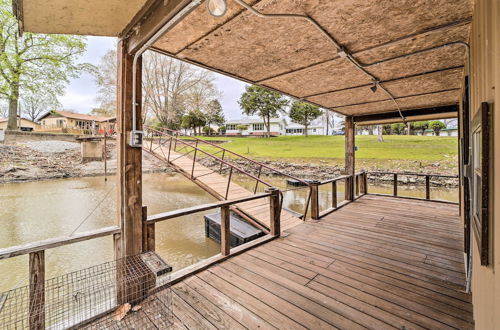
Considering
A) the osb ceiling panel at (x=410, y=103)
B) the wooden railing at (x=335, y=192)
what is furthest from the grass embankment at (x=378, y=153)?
the osb ceiling panel at (x=410, y=103)

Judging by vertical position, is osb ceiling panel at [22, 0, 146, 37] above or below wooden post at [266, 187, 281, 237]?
above

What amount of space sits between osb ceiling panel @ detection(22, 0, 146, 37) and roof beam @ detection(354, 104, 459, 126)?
17.8 feet

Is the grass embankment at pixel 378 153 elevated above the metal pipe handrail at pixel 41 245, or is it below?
above

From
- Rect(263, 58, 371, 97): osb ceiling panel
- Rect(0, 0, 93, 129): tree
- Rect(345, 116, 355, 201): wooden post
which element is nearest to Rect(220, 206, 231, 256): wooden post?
Rect(263, 58, 371, 97): osb ceiling panel

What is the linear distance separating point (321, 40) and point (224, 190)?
396cm

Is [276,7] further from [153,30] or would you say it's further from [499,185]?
[499,185]

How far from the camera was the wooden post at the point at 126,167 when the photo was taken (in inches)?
80.1

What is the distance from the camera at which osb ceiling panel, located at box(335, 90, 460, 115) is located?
3.83m

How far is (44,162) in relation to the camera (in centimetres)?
1414

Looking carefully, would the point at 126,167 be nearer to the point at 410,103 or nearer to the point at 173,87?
the point at 410,103

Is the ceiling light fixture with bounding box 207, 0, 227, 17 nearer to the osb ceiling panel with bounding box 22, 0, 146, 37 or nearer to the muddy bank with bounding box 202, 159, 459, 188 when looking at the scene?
the osb ceiling panel with bounding box 22, 0, 146, 37

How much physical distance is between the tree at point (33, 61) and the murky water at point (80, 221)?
6877mm

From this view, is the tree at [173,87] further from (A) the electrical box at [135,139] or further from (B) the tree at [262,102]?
(A) the electrical box at [135,139]

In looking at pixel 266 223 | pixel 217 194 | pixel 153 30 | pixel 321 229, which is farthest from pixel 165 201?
pixel 153 30
